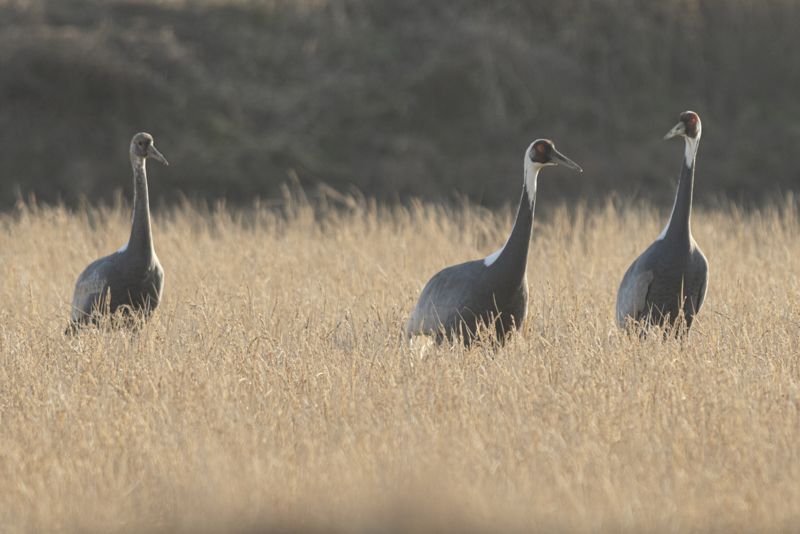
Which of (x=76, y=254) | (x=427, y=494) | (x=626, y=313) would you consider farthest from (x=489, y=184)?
(x=427, y=494)

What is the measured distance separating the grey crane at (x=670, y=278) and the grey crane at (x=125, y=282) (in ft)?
9.02

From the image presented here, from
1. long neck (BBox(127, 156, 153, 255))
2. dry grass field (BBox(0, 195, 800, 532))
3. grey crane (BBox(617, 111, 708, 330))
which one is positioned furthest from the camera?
long neck (BBox(127, 156, 153, 255))

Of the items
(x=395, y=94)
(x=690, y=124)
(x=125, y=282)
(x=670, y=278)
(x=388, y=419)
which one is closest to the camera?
(x=388, y=419)

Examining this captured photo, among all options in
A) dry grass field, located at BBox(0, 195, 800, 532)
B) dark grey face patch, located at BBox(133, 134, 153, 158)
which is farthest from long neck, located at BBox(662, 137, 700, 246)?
dark grey face patch, located at BBox(133, 134, 153, 158)

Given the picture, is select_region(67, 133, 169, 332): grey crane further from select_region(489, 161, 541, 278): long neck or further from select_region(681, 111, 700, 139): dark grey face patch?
select_region(681, 111, 700, 139): dark grey face patch

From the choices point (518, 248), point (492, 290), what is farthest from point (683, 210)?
point (492, 290)

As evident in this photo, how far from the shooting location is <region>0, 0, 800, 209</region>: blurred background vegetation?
17297mm

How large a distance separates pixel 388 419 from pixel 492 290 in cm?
143

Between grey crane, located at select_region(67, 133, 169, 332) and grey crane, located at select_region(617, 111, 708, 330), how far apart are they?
2750 millimetres

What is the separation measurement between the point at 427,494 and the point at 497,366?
1746 mm

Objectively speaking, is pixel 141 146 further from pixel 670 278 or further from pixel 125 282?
pixel 670 278

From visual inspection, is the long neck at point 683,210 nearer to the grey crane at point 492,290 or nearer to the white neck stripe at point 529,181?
the grey crane at point 492,290

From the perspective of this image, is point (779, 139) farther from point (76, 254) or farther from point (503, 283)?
point (503, 283)

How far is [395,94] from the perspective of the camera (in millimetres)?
19188
